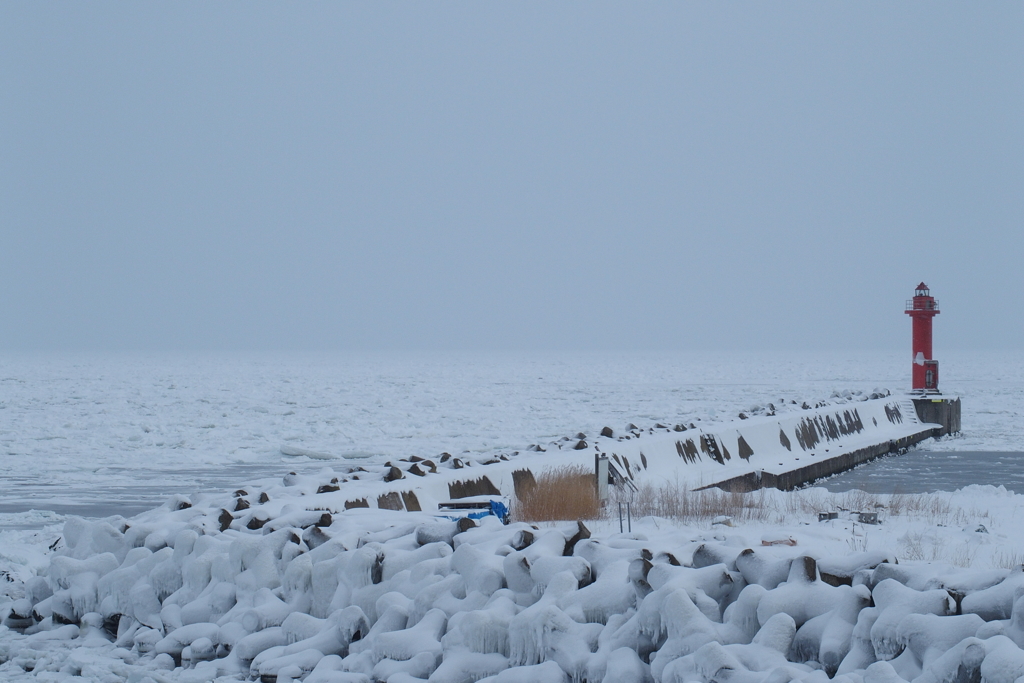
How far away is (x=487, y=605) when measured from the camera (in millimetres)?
5684

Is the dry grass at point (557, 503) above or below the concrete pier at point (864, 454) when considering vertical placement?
above

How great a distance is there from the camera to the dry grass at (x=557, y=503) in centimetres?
938

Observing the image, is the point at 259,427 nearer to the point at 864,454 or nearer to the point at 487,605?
the point at 864,454

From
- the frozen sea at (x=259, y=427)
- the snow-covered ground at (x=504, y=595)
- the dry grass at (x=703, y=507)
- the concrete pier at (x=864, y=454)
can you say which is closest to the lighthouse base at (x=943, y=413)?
the concrete pier at (x=864, y=454)

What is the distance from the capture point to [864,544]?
7414mm

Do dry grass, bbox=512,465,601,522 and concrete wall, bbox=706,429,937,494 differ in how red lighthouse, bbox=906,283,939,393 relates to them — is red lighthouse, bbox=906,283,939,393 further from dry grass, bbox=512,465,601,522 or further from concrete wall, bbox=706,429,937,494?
dry grass, bbox=512,465,601,522

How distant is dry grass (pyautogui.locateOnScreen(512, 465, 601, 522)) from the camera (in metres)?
9.38

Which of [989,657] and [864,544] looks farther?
[864,544]

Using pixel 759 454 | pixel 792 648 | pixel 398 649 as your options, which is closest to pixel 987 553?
pixel 792 648

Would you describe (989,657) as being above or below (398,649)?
above

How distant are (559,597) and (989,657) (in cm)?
215

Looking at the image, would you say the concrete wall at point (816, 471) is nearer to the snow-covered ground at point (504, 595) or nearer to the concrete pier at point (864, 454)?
the concrete pier at point (864, 454)

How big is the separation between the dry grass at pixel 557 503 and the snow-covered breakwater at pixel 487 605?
1476 mm

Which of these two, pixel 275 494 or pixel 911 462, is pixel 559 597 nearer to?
pixel 275 494
